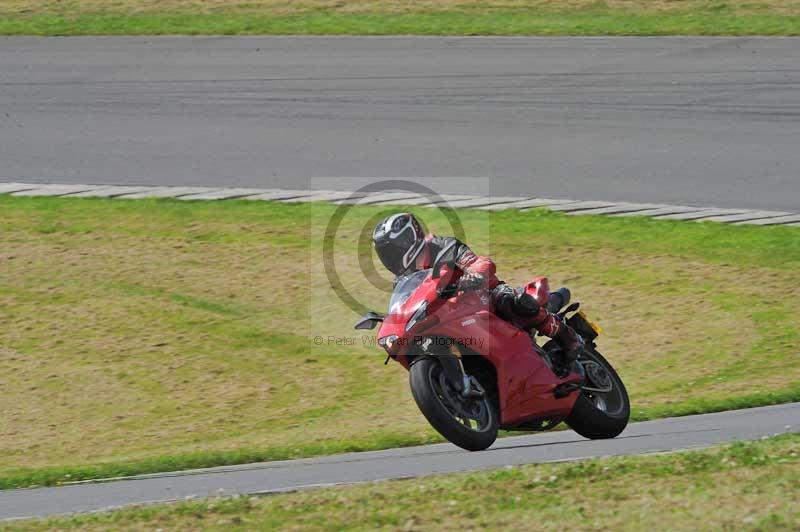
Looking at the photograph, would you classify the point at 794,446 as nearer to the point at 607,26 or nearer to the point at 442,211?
the point at 442,211

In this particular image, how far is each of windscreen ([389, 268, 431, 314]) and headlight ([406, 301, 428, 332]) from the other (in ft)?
0.62

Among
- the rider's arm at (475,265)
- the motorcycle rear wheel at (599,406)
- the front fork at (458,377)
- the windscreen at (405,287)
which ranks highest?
the rider's arm at (475,265)

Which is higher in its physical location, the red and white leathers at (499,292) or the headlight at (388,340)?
the red and white leathers at (499,292)

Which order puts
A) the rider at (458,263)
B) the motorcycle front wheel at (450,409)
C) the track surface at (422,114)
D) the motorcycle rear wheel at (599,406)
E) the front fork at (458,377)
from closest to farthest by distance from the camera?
the motorcycle front wheel at (450,409)
the front fork at (458,377)
the rider at (458,263)
the motorcycle rear wheel at (599,406)
the track surface at (422,114)

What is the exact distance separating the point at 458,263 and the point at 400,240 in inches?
18.2

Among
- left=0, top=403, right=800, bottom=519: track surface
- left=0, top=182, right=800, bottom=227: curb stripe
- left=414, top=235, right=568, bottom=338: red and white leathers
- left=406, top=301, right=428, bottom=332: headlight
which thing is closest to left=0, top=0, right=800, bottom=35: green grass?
left=0, top=182, right=800, bottom=227: curb stripe

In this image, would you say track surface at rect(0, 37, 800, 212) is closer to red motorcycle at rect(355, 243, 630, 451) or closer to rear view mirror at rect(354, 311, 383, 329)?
red motorcycle at rect(355, 243, 630, 451)

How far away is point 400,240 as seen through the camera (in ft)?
26.0

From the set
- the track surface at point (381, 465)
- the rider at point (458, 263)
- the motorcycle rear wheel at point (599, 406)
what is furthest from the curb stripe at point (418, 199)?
→ the rider at point (458, 263)

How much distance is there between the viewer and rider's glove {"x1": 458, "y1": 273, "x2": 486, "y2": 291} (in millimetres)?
7992

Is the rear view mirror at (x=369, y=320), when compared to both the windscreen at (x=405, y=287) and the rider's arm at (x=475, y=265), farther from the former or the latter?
the rider's arm at (x=475, y=265)

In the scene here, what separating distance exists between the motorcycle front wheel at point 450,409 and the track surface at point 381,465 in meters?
0.22

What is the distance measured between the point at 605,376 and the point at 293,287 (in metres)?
4.77

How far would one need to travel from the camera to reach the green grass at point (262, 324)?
970 centimetres
